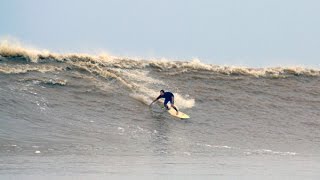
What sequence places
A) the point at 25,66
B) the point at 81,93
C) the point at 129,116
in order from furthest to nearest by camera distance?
the point at 25,66 < the point at 81,93 < the point at 129,116

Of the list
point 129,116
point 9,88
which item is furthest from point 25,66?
point 129,116

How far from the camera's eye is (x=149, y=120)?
21.0 metres

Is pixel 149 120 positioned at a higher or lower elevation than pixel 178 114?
lower

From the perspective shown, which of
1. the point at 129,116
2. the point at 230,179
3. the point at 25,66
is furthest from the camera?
the point at 25,66

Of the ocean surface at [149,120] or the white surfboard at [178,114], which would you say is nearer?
the ocean surface at [149,120]

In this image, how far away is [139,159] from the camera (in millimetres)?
14141

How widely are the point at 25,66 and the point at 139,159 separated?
488 inches

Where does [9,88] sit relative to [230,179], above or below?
above

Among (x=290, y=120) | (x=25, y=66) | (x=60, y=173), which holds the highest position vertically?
(x=25, y=66)

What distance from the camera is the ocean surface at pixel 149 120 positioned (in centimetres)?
1295

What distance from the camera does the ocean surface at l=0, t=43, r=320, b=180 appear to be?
12953 mm

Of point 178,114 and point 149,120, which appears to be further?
point 178,114

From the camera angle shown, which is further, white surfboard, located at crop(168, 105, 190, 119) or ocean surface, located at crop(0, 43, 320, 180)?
white surfboard, located at crop(168, 105, 190, 119)

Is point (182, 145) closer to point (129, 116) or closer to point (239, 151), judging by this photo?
point (239, 151)
